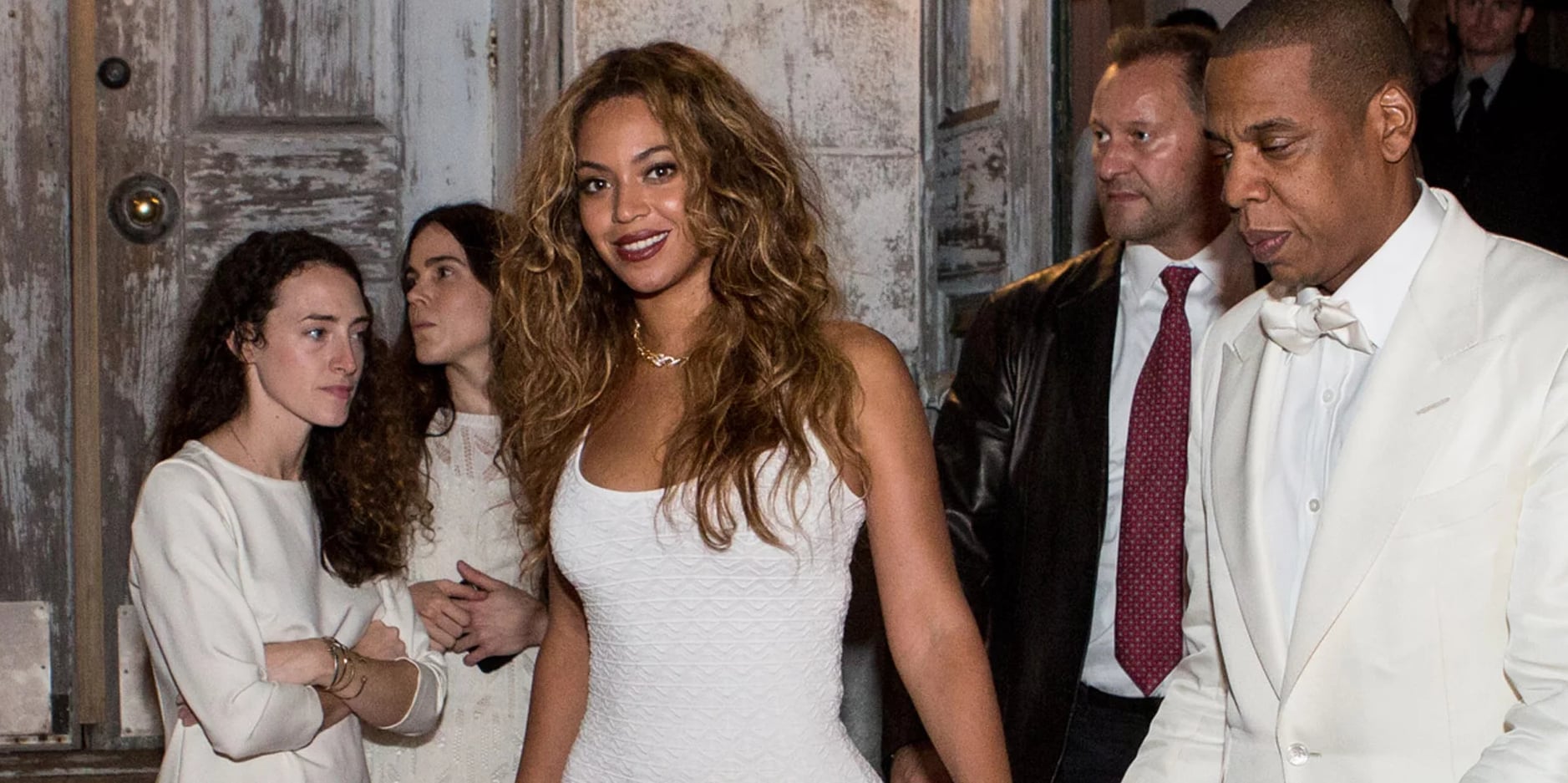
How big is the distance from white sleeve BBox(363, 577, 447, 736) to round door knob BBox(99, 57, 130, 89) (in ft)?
6.48

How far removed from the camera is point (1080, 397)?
3010mm

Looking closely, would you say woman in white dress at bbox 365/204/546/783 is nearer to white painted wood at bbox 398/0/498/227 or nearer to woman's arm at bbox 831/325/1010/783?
white painted wood at bbox 398/0/498/227

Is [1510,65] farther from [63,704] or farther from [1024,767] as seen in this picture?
[63,704]

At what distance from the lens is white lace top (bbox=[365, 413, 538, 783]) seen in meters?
3.41

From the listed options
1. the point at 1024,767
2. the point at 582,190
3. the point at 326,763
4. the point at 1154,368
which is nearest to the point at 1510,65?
the point at 1154,368

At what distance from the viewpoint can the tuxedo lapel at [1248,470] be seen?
2.03m

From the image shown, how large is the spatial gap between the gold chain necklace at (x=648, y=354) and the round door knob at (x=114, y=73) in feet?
7.78

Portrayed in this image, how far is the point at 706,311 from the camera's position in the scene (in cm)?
268

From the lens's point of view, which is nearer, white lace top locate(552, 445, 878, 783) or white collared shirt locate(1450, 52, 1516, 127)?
white lace top locate(552, 445, 878, 783)

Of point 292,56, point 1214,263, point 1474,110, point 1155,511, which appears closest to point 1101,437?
point 1155,511

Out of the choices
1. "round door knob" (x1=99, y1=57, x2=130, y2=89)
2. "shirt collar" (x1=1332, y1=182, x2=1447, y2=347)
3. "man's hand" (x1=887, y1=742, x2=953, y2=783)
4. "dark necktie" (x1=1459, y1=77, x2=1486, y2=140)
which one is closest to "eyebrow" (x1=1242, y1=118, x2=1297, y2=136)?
"shirt collar" (x1=1332, y1=182, x2=1447, y2=347)

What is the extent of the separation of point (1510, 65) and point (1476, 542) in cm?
318

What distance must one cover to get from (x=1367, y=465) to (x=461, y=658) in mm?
2026

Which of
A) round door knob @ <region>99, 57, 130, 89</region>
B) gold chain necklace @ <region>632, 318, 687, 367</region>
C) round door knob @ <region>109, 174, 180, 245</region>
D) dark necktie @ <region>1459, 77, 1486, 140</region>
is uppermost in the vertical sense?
round door knob @ <region>99, 57, 130, 89</region>
